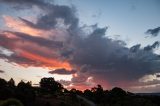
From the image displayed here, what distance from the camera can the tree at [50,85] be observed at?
112 m

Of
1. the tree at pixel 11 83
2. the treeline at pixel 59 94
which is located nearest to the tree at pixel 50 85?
the treeline at pixel 59 94

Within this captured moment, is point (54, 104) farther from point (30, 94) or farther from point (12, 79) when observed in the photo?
point (12, 79)

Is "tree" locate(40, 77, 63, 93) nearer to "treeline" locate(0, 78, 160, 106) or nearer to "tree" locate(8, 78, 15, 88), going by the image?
"treeline" locate(0, 78, 160, 106)

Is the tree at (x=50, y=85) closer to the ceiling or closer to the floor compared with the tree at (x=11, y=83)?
closer to the ceiling

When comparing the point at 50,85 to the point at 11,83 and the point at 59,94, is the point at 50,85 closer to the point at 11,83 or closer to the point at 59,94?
the point at 59,94

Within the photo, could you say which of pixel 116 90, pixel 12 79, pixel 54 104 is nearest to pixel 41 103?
pixel 54 104

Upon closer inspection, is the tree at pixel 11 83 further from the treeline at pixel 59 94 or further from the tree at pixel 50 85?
the tree at pixel 50 85

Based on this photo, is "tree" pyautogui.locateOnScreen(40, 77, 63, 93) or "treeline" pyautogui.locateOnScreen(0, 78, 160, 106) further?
"tree" pyautogui.locateOnScreen(40, 77, 63, 93)

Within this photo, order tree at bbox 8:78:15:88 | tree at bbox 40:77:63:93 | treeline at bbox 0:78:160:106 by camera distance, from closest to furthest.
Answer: treeline at bbox 0:78:160:106 → tree at bbox 8:78:15:88 → tree at bbox 40:77:63:93

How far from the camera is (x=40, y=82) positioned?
115750 millimetres

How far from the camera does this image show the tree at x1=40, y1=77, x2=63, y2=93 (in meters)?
112

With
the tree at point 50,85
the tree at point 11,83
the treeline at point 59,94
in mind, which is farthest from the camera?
the tree at point 50,85

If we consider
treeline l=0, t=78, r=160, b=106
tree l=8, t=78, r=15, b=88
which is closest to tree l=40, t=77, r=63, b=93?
treeline l=0, t=78, r=160, b=106

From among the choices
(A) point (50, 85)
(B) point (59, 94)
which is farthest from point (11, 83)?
(A) point (50, 85)
